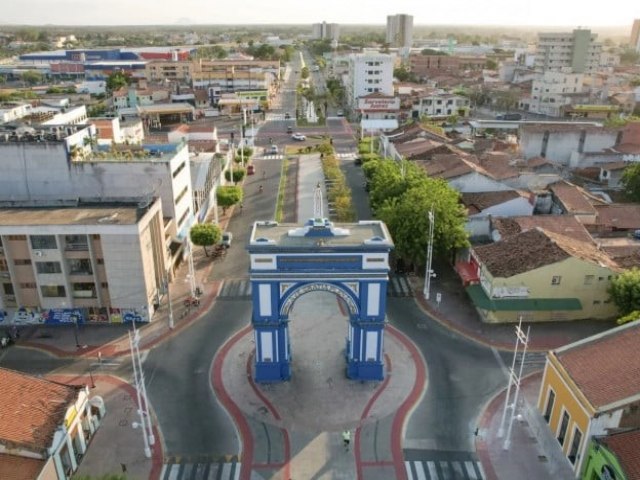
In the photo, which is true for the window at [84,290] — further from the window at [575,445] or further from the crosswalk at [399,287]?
the window at [575,445]

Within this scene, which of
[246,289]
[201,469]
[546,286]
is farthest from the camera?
[246,289]

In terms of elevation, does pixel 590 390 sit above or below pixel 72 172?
below

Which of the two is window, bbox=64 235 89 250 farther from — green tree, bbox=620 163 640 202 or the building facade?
green tree, bbox=620 163 640 202

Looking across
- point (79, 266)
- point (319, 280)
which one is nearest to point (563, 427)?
point (319, 280)

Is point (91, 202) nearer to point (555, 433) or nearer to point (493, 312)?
point (493, 312)

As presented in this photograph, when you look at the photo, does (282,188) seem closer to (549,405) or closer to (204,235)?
(204,235)
